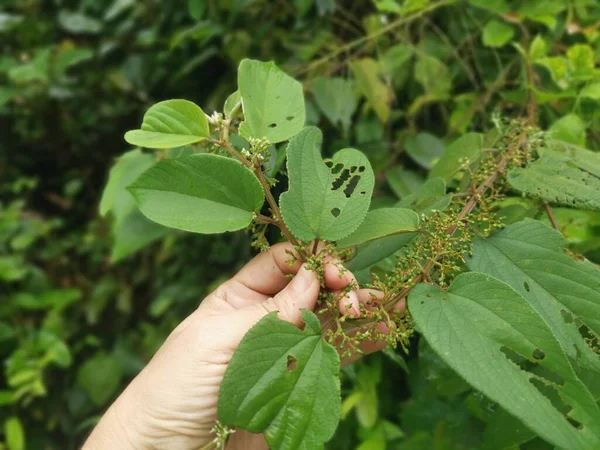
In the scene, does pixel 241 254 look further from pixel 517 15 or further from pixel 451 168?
pixel 517 15

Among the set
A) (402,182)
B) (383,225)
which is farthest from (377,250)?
(402,182)

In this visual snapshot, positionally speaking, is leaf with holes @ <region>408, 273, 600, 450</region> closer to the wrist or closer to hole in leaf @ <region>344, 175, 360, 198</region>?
hole in leaf @ <region>344, 175, 360, 198</region>

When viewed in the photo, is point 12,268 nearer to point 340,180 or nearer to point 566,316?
point 340,180

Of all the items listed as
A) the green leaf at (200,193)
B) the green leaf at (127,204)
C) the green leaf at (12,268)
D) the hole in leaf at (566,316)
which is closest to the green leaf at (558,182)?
the hole in leaf at (566,316)

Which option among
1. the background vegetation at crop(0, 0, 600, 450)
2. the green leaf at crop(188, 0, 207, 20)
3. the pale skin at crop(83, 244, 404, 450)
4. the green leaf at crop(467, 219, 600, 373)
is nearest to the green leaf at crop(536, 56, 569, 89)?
the background vegetation at crop(0, 0, 600, 450)

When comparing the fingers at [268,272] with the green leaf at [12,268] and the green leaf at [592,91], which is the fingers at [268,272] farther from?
the green leaf at [12,268]
